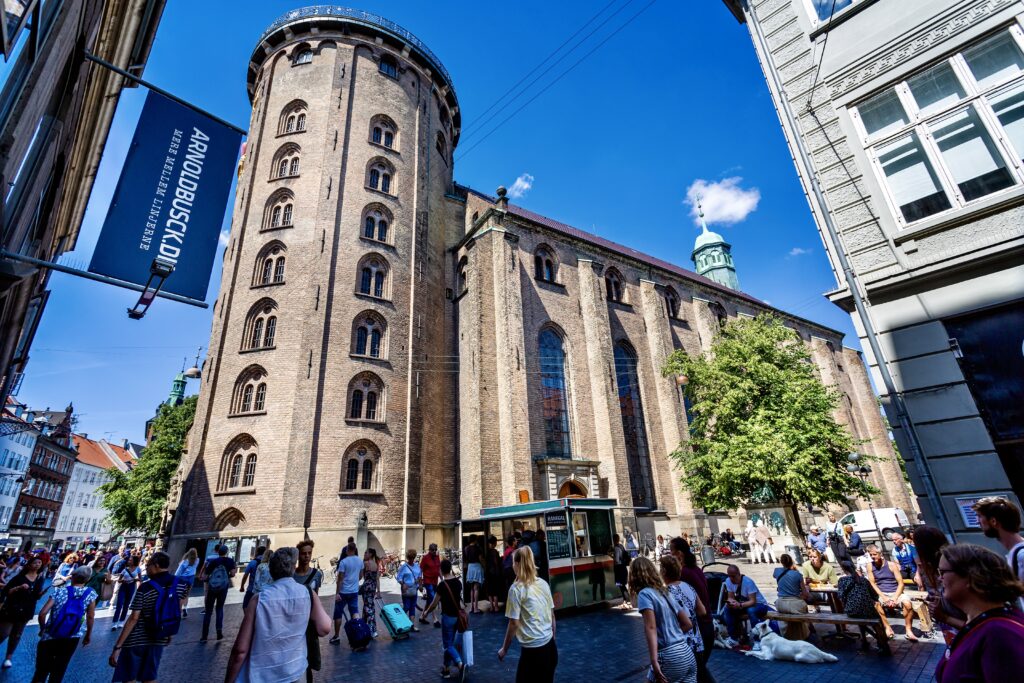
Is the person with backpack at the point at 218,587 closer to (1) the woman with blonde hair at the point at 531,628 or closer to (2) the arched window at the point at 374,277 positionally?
(1) the woman with blonde hair at the point at 531,628

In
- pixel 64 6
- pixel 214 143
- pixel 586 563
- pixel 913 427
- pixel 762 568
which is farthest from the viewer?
pixel 762 568

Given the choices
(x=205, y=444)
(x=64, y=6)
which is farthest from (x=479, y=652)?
(x=205, y=444)

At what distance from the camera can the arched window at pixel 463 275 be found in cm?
2618

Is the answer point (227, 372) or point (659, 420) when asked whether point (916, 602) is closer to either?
point (659, 420)

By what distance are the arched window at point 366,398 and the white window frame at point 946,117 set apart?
1950 centimetres

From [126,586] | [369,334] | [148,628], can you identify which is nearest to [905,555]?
[148,628]

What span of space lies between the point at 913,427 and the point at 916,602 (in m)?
3.82

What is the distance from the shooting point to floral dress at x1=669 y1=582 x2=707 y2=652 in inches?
168

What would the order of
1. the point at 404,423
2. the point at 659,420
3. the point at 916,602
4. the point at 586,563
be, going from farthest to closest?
1. the point at 659,420
2. the point at 404,423
3. the point at 586,563
4. the point at 916,602

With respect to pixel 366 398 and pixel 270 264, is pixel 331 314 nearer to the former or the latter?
pixel 366 398

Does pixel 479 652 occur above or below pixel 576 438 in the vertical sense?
below

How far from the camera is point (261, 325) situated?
74.1 feet

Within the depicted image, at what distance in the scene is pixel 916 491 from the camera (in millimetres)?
6434

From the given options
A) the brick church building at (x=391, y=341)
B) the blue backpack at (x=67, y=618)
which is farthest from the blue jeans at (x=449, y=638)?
the brick church building at (x=391, y=341)
